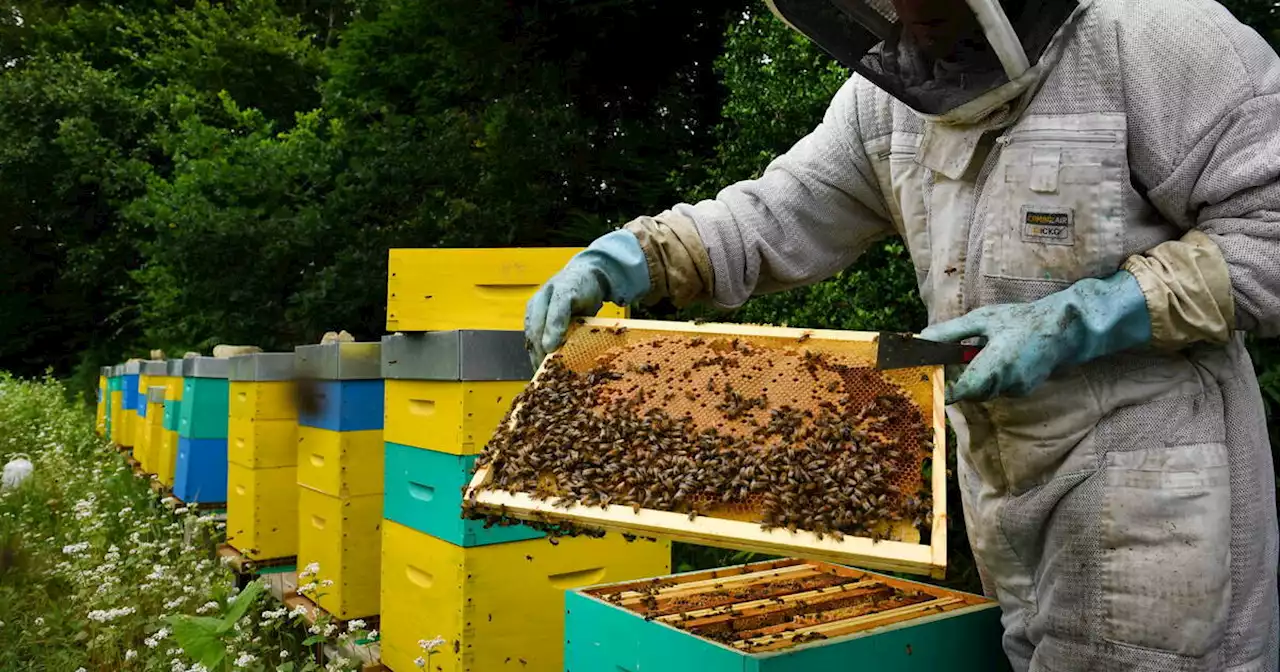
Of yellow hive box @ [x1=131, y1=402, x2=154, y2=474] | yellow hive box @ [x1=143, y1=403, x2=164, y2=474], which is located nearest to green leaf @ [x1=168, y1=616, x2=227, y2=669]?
yellow hive box @ [x1=143, y1=403, x2=164, y2=474]

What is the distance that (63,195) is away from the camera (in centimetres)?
2361

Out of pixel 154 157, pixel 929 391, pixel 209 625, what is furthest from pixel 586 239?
pixel 154 157

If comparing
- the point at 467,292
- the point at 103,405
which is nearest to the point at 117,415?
the point at 103,405

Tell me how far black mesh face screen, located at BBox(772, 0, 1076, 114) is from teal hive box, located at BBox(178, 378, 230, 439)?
6303 mm

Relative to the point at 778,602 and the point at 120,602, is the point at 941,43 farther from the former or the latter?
the point at 120,602

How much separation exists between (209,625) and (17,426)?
9290mm

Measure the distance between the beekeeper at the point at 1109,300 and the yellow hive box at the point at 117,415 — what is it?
13388 millimetres

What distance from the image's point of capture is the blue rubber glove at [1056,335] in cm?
189

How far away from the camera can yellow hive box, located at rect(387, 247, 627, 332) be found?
3830 millimetres

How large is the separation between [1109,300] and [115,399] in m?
14.8

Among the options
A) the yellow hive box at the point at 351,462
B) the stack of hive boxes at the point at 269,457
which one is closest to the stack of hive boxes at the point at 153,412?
the stack of hive boxes at the point at 269,457

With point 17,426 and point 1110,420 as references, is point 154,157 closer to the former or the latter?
point 17,426

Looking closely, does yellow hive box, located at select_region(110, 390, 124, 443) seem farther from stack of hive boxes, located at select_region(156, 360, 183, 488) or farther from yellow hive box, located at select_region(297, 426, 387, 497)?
yellow hive box, located at select_region(297, 426, 387, 497)

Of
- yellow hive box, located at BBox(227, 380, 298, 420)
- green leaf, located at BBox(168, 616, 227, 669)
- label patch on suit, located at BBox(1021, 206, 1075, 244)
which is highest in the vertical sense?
label patch on suit, located at BBox(1021, 206, 1075, 244)
